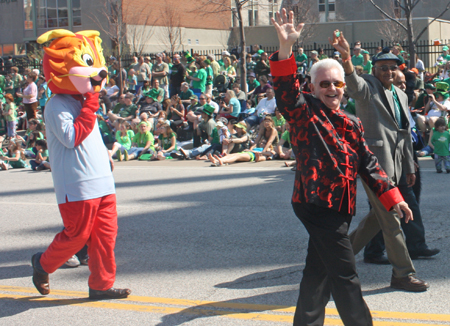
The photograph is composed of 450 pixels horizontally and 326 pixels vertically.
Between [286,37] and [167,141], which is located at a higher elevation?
[286,37]

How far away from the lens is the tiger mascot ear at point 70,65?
4340mm

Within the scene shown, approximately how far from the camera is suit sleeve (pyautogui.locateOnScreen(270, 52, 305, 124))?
302 cm

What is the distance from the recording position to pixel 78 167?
4238 mm

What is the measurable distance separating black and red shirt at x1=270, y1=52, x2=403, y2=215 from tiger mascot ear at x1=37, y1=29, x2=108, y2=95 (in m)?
1.85

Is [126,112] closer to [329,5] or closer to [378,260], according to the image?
[378,260]

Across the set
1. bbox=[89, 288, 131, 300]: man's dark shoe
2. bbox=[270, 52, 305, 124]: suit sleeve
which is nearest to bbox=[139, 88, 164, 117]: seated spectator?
bbox=[89, 288, 131, 300]: man's dark shoe

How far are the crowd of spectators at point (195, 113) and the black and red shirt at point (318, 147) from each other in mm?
6232

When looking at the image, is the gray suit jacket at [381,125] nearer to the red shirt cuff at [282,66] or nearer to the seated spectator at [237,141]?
the red shirt cuff at [282,66]

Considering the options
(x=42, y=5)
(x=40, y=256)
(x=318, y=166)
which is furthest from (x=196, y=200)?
(x=42, y=5)

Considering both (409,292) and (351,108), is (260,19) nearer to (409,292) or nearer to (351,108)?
(351,108)

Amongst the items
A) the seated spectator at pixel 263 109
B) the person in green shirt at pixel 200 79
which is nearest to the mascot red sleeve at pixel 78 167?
the seated spectator at pixel 263 109

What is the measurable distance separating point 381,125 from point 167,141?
35.7 ft

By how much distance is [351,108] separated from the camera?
9.11m

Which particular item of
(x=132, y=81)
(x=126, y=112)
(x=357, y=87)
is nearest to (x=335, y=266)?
(x=357, y=87)
